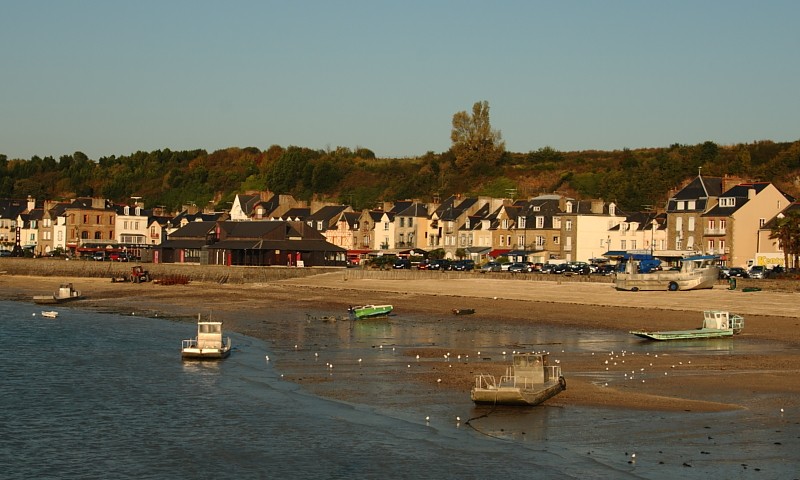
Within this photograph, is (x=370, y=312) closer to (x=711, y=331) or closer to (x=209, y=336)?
(x=209, y=336)

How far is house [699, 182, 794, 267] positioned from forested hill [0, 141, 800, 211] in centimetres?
2952

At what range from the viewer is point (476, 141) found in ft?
509

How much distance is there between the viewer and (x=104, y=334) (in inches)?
1971

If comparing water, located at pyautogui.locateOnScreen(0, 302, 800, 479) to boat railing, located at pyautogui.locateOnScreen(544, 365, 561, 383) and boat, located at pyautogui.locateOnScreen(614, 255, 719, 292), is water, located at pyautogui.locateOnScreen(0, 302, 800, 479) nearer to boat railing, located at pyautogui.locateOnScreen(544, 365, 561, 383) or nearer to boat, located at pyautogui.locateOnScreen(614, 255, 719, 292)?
boat railing, located at pyautogui.locateOnScreen(544, 365, 561, 383)

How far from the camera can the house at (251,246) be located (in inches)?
3757

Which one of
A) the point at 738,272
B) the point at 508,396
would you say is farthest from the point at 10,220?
the point at 508,396

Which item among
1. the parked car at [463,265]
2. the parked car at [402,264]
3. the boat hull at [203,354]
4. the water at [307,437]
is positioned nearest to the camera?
the water at [307,437]

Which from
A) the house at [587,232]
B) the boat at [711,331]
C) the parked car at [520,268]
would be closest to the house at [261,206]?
the house at [587,232]

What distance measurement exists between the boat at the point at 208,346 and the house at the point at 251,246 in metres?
53.3

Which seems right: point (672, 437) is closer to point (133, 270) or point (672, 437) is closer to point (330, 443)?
point (330, 443)

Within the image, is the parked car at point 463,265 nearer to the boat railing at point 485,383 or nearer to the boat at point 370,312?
the boat at point 370,312

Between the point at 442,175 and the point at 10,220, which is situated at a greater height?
the point at 442,175

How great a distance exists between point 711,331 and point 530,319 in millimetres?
12305

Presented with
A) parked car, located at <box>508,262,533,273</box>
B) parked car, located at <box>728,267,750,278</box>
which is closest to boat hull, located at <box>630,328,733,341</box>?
parked car, located at <box>728,267,750,278</box>
